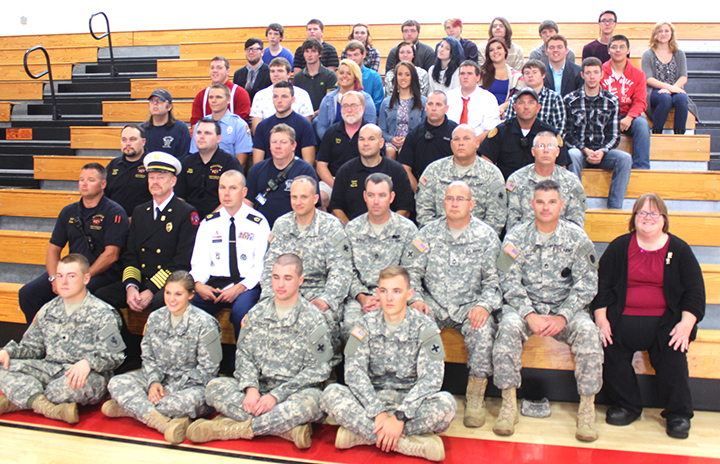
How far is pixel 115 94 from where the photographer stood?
6.77m

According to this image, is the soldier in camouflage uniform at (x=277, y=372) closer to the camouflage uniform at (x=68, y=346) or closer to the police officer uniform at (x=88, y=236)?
the camouflage uniform at (x=68, y=346)

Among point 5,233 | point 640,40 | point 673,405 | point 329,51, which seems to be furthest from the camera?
point 640,40

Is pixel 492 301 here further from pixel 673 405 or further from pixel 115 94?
pixel 115 94

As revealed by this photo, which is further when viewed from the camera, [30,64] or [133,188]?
[30,64]

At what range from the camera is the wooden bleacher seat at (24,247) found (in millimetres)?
4344

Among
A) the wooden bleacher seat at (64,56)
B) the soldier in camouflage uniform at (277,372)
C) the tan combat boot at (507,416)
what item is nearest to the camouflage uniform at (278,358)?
the soldier in camouflage uniform at (277,372)

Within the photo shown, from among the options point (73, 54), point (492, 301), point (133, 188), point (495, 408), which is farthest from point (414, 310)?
point (73, 54)

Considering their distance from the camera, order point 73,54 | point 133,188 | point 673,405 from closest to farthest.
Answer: point 673,405 < point 133,188 < point 73,54

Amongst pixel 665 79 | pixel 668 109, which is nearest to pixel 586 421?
pixel 668 109

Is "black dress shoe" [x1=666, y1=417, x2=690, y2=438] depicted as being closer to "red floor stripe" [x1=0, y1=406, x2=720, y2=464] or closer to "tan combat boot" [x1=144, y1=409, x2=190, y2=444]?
"red floor stripe" [x1=0, y1=406, x2=720, y2=464]

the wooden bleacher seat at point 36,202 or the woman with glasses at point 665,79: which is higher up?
the woman with glasses at point 665,79

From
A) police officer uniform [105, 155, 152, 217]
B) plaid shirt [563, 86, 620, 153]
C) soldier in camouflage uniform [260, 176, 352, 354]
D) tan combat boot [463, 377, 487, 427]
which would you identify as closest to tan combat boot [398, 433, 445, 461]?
tan combat boot [463, 377, 487, 427]

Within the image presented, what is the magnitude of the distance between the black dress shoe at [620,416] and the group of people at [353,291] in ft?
0.04

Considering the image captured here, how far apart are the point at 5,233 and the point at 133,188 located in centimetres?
127
